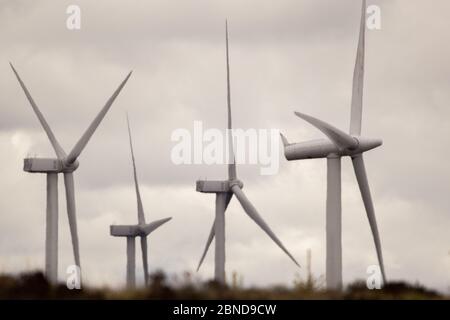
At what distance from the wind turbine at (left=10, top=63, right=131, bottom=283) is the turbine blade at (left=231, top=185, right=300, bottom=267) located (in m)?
16.1

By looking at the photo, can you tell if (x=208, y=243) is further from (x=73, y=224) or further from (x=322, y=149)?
(x=322, y=149)

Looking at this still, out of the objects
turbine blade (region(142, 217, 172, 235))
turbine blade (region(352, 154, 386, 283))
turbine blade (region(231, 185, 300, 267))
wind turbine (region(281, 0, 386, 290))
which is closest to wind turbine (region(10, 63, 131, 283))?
turbine blade (region(231, 185, 300, 267))

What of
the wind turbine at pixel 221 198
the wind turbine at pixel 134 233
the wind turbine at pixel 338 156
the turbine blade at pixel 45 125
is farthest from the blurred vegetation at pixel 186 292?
the wind turbine at pixel 134 233

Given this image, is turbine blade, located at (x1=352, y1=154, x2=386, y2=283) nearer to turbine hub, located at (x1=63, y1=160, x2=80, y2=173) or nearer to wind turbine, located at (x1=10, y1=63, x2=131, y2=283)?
wind turbine, located at (x1=10, y1=63, x2=131, y2=283)

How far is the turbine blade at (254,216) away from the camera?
106188 mm

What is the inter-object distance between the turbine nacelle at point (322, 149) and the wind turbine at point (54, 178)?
17098 mm

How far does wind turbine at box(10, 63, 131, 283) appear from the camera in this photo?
104000 millimetres

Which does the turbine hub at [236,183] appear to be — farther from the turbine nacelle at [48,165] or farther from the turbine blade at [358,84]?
the turbine blade at [358,84]

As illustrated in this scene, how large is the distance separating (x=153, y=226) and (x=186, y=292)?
72.0 meters

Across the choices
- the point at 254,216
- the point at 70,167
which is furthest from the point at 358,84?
the point at 70,167

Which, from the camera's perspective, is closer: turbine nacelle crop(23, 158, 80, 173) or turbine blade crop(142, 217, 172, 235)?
turbine nacelle crop(23, 158, 80, 173)

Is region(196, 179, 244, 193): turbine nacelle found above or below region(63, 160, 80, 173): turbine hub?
below

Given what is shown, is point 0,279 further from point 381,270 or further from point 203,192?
point 203,192

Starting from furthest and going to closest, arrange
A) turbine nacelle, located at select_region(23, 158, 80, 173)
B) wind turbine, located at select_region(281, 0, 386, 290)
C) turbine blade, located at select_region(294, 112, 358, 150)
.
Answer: turbine nacelle, located at select_region(23, 158, 80, 173), wind turbine, located at select_region(281, 0, 386, 290), turbine blade, located at select_region(294, 112, 358, 150)
